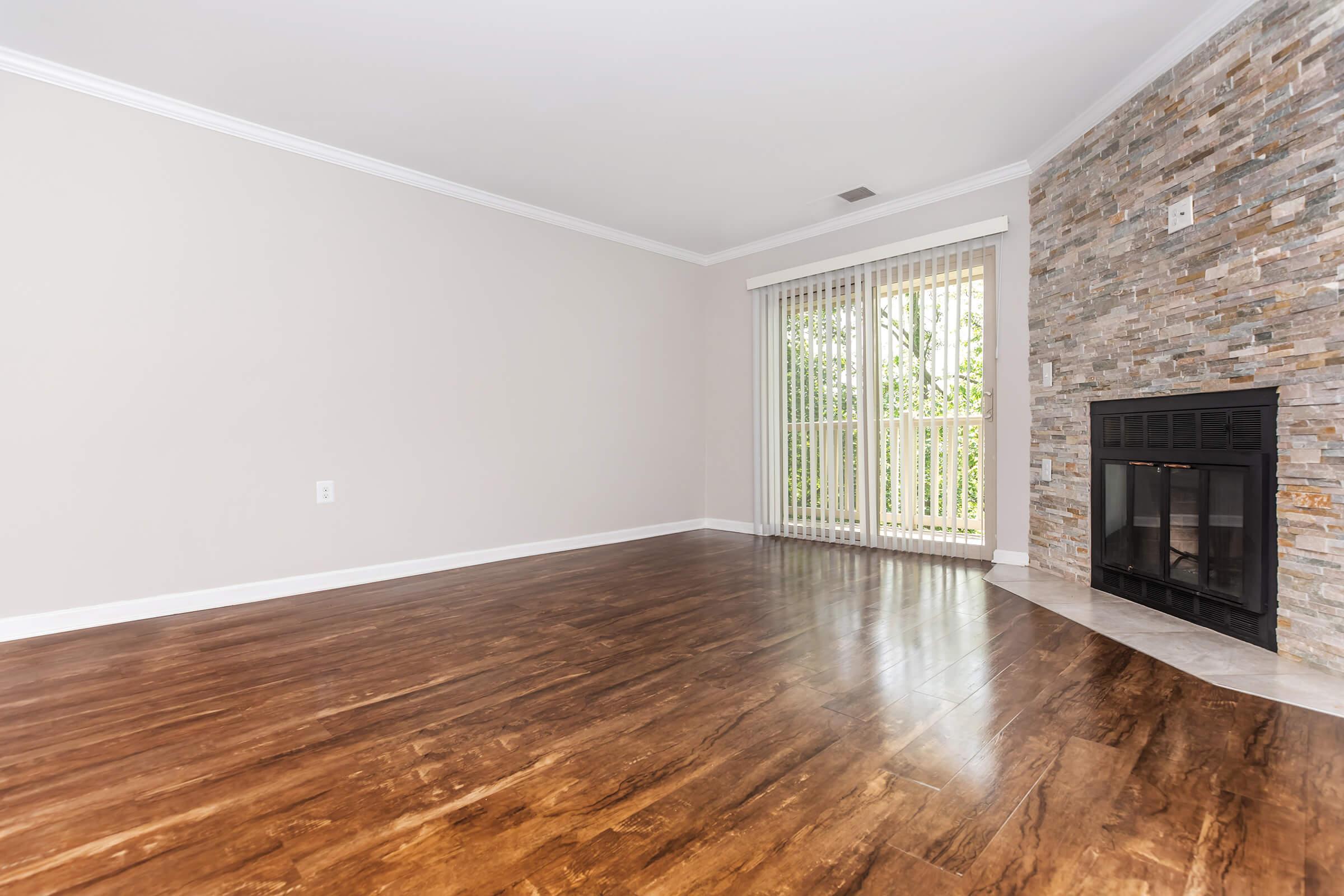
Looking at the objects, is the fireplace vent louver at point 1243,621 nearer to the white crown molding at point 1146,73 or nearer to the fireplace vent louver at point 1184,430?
the fireplace vent louver at point 1184,430

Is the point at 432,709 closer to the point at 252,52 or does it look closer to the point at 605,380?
the point at 252,52

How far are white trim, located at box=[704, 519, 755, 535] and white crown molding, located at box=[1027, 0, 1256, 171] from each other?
129 inches

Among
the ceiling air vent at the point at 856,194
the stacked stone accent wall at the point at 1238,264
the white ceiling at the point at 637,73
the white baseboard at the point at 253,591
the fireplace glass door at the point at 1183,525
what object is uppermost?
the white ceiling at the point at 637,73

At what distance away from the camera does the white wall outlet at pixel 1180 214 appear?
277 cm

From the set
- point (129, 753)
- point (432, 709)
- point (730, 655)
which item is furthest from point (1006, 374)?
point (129, 753)

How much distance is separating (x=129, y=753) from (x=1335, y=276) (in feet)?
12.9

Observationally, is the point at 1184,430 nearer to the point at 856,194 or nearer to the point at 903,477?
the point at 903,477

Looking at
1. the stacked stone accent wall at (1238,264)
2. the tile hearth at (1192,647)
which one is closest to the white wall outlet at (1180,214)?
the stacked stone accent wall at (1238,264)

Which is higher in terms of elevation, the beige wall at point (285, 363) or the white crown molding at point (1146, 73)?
the white crown molding at point (1146, 73)

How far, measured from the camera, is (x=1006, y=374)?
407 centimetres

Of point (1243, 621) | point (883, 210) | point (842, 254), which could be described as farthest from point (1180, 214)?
point (842, 254)

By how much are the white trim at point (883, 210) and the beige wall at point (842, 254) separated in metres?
0.04

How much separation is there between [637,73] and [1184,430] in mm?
2863

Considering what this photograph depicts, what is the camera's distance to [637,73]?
2947mm
